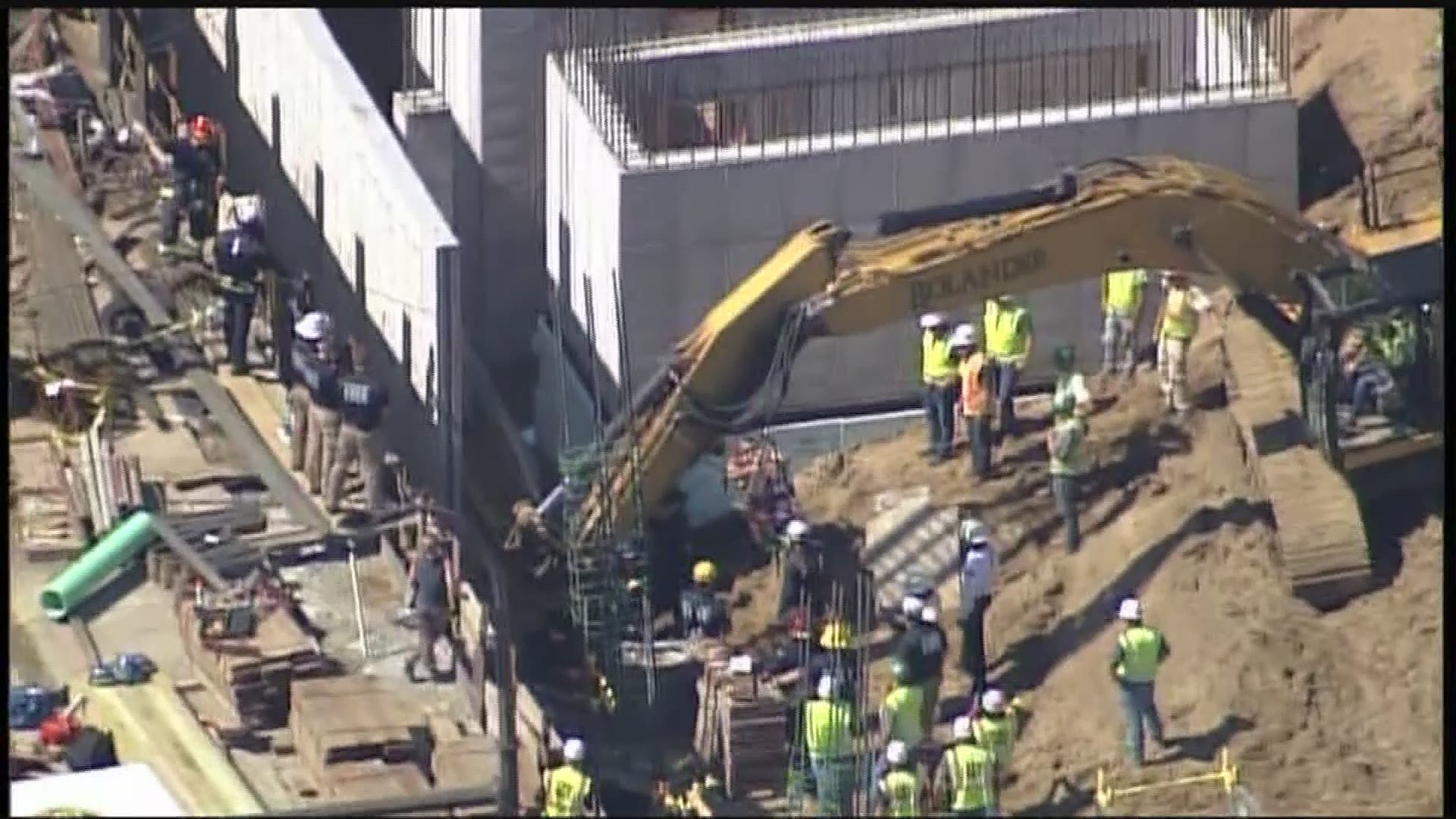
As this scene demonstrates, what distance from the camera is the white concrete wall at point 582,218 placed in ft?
139

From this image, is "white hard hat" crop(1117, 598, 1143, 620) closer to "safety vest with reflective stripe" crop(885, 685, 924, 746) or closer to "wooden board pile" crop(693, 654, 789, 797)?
"safety vest with reflective stripe" crop(885, 685, 924, 746)

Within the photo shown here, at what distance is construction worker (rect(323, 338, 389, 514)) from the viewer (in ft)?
136

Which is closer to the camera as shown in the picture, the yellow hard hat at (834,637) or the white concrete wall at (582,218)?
the yellow hard hat at (834,637)

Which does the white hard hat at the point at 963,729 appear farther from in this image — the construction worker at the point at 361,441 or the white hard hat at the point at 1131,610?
the construction worker at the point at 361,441

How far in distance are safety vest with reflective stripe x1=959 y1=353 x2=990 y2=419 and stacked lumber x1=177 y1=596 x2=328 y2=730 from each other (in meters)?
5.13

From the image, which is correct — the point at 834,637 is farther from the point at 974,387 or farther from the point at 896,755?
the point at 974,387

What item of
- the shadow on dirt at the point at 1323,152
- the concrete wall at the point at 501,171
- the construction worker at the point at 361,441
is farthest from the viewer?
the shadow on dirt at the point at 1323,152

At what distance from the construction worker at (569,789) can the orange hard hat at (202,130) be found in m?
9.16

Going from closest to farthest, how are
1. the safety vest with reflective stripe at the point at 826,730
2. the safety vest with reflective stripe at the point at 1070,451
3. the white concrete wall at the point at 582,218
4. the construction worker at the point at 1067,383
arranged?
1. the safety vest with reflective stripe at the point at 826,730
2. the safety vest with reflective stripe at the point at 1070,451
3. the construction worker at the point at 1067,383
4. the white concrete wall at the point at 582,218

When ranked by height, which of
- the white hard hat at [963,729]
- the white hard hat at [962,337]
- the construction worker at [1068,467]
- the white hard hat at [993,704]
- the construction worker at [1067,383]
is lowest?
the white hard hat at [963,729]

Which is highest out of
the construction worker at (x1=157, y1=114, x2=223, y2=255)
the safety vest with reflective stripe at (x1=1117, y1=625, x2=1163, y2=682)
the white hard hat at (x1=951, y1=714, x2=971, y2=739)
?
the construction worker at (x1=157, y1=114, x2=223, y2=255)

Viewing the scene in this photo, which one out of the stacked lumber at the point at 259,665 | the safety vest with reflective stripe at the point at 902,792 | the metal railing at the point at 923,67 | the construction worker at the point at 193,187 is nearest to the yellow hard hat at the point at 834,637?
the safety vest with reflective stripe at the point at 902,792

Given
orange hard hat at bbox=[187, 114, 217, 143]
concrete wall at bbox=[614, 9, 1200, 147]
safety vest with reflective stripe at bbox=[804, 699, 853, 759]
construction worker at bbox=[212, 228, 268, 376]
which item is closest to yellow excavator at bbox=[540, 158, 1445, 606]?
concrete wall at bbox=[614, 9, 1200, 147]

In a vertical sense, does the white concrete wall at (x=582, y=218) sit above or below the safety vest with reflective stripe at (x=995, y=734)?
above
